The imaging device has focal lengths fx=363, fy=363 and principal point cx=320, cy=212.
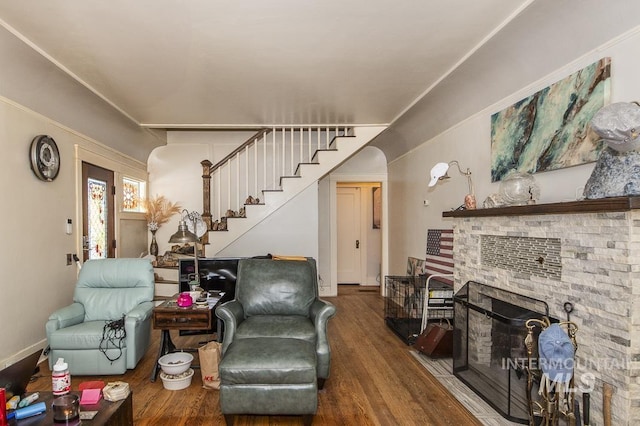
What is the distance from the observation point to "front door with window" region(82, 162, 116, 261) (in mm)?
4455

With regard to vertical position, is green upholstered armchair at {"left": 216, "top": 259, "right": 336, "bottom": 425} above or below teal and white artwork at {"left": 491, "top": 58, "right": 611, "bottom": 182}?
below

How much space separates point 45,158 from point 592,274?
4.62 meters

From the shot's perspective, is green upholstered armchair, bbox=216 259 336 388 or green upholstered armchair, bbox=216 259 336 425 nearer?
green upholstered armchair, bbox=216 259 336 425

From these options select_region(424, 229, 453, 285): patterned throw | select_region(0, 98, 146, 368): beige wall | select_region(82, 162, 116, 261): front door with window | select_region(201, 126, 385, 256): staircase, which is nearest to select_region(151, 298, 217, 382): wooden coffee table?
select_region(0, 98, 146, 368): beige wall

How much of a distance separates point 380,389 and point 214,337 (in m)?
2.15

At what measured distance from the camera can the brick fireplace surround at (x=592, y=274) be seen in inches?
72.2

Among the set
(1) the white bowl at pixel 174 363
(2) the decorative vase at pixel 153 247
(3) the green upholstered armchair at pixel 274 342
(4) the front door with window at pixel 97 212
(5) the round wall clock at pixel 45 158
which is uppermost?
(5) the round wall clock at pixel 45 158

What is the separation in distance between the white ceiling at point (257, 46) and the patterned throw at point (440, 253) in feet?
5.53

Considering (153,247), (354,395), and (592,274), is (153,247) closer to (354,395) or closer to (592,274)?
(354,395)

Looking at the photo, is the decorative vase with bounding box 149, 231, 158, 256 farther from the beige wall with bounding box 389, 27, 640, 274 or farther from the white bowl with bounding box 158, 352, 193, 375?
the beige wall with bounding box 389, 27, 640, 274

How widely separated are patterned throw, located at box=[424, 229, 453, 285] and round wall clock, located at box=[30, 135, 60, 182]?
14.3 feet

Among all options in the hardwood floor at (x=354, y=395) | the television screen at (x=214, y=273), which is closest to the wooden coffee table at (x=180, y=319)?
the hardwood floor at (x=354, y=395)

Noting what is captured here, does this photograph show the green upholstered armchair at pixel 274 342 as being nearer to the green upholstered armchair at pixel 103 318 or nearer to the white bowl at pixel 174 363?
the white bowl at pixel 174 363

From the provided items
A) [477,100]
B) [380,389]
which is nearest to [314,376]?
[380,389]
